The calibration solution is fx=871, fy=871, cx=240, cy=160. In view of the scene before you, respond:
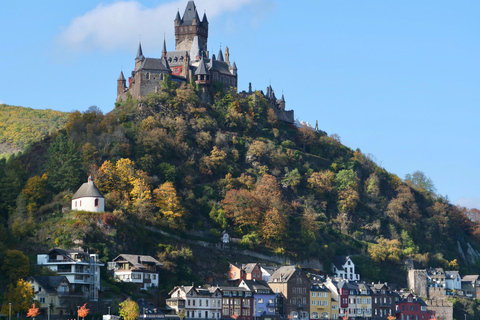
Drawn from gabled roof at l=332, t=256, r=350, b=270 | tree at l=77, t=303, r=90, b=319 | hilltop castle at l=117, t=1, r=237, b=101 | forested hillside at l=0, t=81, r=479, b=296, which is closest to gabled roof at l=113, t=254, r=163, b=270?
forested hillside at l=0, t=81, r=479, b=296

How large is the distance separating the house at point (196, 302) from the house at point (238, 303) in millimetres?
1161

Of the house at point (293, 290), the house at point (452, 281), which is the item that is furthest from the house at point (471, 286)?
the house at point (293, 290)

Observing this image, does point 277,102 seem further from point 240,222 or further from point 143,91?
point 240,222

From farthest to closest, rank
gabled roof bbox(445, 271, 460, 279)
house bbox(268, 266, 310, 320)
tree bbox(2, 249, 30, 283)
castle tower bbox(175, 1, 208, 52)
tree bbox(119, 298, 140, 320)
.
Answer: castle tower bbox(175, 1, 208, 52), gabled roof bbox(445, 271, 460, 279), house bbox(268, 266, 310, 320), tree bbox(2, 249, 30, 283), tree bbox(119, 298, 140, 320)

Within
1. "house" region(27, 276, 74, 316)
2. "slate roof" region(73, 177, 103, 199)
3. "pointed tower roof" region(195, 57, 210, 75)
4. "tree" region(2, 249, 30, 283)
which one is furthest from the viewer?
"pointed tower roof" region(195, 57, 210, 75)

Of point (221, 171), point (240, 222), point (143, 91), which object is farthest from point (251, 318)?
point (143, 91)

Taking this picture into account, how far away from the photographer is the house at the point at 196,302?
97625 mm

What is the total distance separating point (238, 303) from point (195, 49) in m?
58.5

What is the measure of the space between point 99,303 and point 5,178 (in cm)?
2815

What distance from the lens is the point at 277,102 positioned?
16575cm

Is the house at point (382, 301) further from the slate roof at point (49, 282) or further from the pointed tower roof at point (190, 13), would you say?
the pointed tower roof at point (190, 13)

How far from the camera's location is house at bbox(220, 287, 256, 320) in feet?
336

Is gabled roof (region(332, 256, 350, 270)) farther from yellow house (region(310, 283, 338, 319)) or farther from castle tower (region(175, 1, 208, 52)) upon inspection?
castle tower (region(175, 1, 208, 52))

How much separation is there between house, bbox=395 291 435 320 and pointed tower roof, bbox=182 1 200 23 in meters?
61.5
